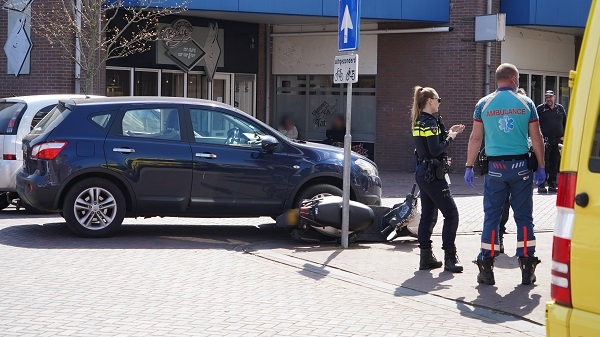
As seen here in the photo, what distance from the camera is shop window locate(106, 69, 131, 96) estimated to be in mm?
22594

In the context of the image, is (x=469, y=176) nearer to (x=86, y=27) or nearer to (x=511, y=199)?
(x=511, y=199)

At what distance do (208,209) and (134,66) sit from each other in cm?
1225

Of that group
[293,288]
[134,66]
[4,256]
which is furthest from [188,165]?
[134,66]

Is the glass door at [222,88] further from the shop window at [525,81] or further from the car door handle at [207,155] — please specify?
the car door handle at [207,155]

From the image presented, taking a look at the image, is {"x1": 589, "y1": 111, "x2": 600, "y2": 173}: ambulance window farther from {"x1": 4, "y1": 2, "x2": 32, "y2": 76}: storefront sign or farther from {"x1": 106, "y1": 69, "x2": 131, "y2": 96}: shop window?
{"x1": 106, "y1": 69, "x2": 131, "y2": 96}: shop window

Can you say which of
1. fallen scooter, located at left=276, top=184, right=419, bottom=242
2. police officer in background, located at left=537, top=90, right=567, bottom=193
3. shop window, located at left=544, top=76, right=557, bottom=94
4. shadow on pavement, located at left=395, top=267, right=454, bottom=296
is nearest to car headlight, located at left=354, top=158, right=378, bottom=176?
fallen scooter, located at left=276, top=184, right=419, bottom=242

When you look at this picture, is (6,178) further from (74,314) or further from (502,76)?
(502,76)

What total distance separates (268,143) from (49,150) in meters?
2.58

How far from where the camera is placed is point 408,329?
7.12 m

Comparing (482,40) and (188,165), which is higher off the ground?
(482,40)

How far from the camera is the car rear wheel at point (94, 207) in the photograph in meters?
11.1

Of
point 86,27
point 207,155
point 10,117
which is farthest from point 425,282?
point 86,27

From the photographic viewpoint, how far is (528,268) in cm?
859

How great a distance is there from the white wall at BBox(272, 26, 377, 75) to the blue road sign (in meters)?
13.9
